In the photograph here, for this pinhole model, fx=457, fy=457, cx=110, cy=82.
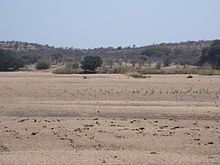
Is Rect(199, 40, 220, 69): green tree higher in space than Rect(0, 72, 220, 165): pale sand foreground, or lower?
higher

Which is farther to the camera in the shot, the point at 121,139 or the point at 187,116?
the point at 187,116

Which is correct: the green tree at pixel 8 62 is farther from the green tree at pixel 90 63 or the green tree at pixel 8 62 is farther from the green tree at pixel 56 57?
the green tree at pixel 56 57

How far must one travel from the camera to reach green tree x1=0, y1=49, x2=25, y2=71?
221 feet

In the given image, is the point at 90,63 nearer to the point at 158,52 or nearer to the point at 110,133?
the point at 110,133

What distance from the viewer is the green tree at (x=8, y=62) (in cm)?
6738

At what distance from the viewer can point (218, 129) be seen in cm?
1609

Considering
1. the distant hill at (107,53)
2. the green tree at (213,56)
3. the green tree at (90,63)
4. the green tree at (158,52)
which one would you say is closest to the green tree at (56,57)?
the distant hill at (107,53)

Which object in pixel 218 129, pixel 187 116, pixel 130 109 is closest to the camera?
pixel 218 129

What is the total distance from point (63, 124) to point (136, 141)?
13.8 feet

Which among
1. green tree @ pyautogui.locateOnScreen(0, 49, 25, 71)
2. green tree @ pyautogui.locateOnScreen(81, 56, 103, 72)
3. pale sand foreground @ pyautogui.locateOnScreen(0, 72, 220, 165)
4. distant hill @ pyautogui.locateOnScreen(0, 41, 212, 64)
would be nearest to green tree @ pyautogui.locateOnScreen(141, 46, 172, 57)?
distant hill @ pyautogui.locateOnScreen(0, 41, 212, 64)

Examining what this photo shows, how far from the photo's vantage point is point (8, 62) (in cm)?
6831

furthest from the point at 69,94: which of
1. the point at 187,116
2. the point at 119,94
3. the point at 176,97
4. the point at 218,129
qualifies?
the point at 218,129

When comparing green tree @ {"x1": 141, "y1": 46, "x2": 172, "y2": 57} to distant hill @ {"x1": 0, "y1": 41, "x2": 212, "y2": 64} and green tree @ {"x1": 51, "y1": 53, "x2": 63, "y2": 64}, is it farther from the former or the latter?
green tree @ {"x1": 51, "y1": 53, "x2": 63, "y2": 64}

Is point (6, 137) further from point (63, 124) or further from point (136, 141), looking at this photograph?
point (136, 141)
